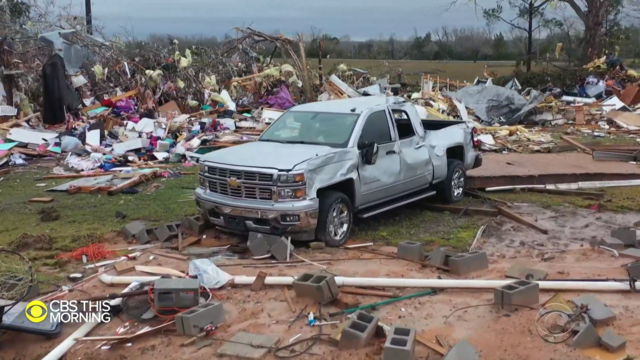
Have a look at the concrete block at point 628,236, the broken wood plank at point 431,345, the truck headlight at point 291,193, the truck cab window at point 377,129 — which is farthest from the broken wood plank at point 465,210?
the broken wood plank at point 431,345

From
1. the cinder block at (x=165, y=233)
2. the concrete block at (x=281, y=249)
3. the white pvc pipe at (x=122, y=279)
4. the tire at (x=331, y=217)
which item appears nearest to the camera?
the white pvc pipe at (x=122, y=279)

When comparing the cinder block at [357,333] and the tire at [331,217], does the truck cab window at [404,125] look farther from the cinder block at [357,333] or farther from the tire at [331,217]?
the cinder block at [357,333]

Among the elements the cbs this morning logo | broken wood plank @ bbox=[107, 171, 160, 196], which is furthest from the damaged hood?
broken wood plank @ bbox=[107, 171, 160, 196]

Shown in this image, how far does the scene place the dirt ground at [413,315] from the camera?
17.2ft

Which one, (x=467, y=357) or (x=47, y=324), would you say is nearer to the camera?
(x=467, y=357)

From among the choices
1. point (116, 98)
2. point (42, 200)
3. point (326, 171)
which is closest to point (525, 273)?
point (326, 171)

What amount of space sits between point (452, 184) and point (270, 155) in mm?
3843

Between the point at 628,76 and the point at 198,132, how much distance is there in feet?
69.6

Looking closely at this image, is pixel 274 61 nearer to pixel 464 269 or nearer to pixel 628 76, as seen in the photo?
pixel 628 76

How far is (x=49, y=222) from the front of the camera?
10.4 meters

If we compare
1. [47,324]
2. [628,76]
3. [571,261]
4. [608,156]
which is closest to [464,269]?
[571,261]

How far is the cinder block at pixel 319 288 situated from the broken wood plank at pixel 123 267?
2230 mm

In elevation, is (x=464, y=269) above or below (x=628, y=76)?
below

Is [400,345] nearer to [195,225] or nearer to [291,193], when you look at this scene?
[291,193]
